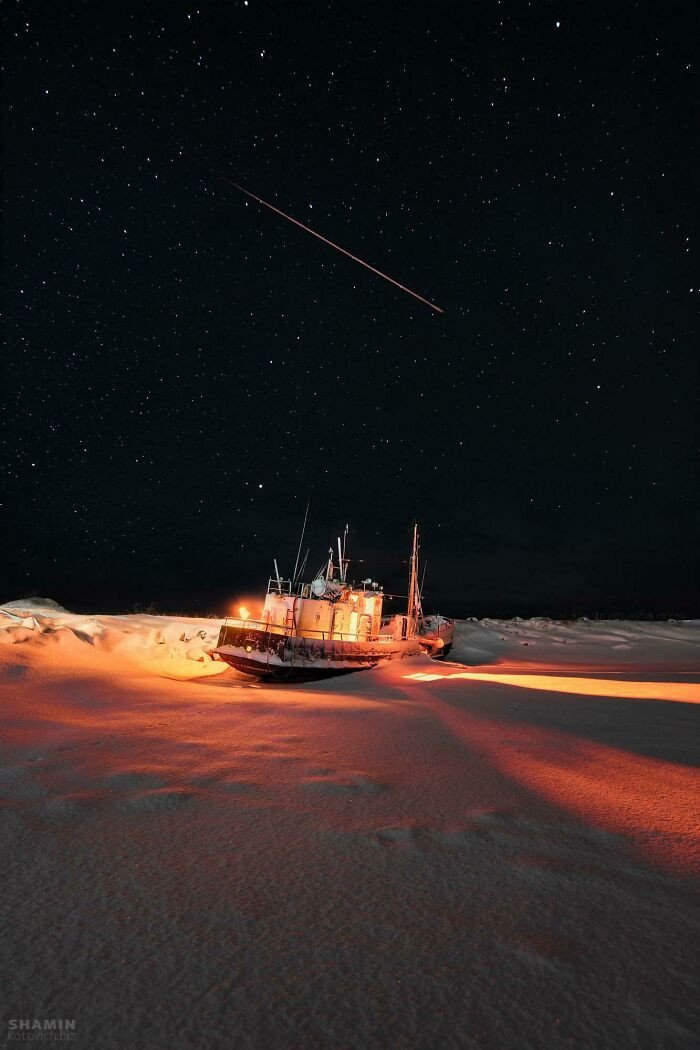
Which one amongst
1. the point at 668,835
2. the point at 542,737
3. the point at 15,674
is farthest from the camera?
the point at 15,674

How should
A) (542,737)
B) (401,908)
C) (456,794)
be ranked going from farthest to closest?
(542,737) → (456,794) → (401,908)

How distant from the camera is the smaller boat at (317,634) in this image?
59.6 feet

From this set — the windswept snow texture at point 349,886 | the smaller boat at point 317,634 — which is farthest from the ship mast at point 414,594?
the windswept snow texture at point 349,886

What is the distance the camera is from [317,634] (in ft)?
72.3

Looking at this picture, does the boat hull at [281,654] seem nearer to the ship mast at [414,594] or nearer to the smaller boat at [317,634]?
the smaller boat at [317,634]

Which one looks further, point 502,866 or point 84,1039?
point 502,866

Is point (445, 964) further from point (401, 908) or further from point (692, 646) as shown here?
point (692, 646)

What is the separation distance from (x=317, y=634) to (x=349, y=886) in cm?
1945

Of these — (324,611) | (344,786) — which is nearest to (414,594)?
(324,611)

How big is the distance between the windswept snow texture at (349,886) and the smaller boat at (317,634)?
453 inches

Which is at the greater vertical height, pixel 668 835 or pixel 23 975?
pixel 668 835

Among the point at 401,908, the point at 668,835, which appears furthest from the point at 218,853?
the point at 668,835

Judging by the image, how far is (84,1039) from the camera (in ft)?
5.96

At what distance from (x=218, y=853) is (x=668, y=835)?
2834 mm
